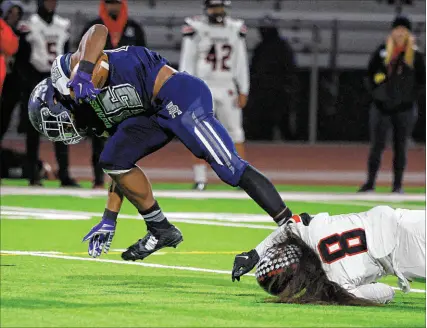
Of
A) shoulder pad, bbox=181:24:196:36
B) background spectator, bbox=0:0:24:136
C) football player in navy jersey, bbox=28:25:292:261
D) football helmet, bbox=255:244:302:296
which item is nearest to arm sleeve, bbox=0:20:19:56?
background spectator, bbox=0:0:24:136

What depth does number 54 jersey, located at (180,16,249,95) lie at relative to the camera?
16.2m

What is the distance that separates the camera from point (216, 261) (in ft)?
31.4

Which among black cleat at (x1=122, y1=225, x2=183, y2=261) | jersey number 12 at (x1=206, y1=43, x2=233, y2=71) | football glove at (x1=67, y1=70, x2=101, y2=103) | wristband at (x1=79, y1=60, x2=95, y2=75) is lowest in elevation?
jersey number 12 at (x1=206, y1=43, x2=233, y2=71)

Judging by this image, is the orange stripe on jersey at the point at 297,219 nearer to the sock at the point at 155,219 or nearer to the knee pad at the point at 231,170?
the knee pad at the point at 231,170

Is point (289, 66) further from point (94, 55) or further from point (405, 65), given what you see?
point (94, 55)

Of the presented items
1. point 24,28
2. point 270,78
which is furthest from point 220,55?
point 270,78

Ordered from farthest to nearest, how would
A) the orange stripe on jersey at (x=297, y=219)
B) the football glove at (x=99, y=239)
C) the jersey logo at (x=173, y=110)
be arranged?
the football glove at (x=99, y=239)
the jersey logo at (x=173, y=110)
the orange stripe on jersey at (x=297, y=219)

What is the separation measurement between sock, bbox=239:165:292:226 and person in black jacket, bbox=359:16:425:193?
8087 millimetres

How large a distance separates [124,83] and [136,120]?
0.38 meters

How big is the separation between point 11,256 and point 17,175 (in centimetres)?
827

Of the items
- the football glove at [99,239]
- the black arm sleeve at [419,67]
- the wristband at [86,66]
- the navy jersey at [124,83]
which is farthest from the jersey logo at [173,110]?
the black arm sleeve at [419,67]

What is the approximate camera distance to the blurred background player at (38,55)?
16.1 m

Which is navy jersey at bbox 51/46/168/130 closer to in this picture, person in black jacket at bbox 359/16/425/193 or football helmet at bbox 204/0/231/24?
football helmet at bbox 204/0/231/24

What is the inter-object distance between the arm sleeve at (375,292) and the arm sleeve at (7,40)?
30.8ft
